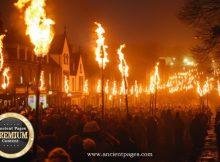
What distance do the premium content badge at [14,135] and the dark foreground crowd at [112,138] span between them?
0.17m

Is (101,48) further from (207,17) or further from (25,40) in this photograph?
(25,40)

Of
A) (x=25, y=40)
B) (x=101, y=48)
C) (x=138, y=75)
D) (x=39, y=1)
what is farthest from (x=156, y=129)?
(x=138, y=75)

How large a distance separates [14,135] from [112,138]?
12.4 ft

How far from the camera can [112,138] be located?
9844 millimetres

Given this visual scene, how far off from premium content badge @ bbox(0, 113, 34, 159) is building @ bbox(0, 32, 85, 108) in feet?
81.6

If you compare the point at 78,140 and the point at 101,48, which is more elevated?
the point at 101,48

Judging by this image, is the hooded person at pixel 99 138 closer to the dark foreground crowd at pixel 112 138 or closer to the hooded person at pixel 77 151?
the dark foreground crowd at pixel 112 138

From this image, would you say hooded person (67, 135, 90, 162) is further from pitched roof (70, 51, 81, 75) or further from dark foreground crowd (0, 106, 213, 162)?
pitched roof (70, 51, 81, 75)

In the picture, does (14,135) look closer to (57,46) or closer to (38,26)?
(38,26)

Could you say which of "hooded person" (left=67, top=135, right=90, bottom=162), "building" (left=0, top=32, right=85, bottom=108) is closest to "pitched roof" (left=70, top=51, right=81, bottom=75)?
"building" (left=0, top=32, right=85, bottom=108)

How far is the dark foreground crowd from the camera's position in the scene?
25.9 feet

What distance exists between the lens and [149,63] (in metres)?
90.5

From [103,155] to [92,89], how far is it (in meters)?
52.2

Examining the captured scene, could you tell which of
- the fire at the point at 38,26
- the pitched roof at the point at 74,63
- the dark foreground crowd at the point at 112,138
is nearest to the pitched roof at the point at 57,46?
the pitched roof at the point at 74,63
